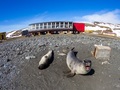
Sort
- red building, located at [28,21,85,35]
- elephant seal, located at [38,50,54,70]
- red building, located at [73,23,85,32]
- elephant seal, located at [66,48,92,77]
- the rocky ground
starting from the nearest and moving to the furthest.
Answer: the rocky ground
elephant seal, located at [66,48,92,77]
elephant seal, located at [38,50,54,70]
red building, located at [28,21,85,35]
red building, located at [73,23,85,32]

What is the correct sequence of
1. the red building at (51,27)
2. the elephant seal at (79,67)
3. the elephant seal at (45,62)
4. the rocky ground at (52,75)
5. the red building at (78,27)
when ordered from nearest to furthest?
the rocky ground at (52,75)
the elephant seal at (79,67)
the elephant seal at (45,62)
the red building at (51,27)
the red building at (78,27)

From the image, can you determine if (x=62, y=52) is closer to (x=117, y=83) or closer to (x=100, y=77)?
(x=100, y=77)

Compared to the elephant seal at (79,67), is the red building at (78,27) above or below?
→ above

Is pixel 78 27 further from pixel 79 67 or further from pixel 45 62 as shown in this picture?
pixel 79 67

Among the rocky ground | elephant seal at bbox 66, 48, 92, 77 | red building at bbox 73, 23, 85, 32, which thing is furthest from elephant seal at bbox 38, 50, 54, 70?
red building at bbox 73, 23, 85, 32

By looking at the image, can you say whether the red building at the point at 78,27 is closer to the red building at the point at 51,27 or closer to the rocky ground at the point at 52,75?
the red building at the point at 51,27

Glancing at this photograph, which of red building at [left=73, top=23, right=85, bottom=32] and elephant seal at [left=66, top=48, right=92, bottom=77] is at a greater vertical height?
red building at [left=73, top=23, right=85, bottom=32]

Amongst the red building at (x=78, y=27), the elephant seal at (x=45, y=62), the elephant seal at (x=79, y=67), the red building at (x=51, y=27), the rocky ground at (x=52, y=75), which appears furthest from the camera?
the red building at (x=78, y=27)

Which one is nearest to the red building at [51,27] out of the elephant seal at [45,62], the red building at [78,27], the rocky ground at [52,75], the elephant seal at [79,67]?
the red building at [78,27]

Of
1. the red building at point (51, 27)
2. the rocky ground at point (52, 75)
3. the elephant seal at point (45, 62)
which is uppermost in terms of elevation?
the red building at point (51, 27)

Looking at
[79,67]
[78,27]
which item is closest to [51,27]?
[78,27]

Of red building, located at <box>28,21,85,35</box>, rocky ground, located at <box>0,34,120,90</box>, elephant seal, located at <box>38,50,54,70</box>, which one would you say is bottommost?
rocky ground, located at <box>0,34,120,90</box>

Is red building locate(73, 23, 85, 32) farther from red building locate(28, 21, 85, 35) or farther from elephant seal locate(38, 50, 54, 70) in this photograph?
elephant seal locate(38, 50, 54, 70)

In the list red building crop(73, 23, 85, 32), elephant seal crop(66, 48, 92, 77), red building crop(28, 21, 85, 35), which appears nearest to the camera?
elephant seal crop(66, 48, 92, 77)
